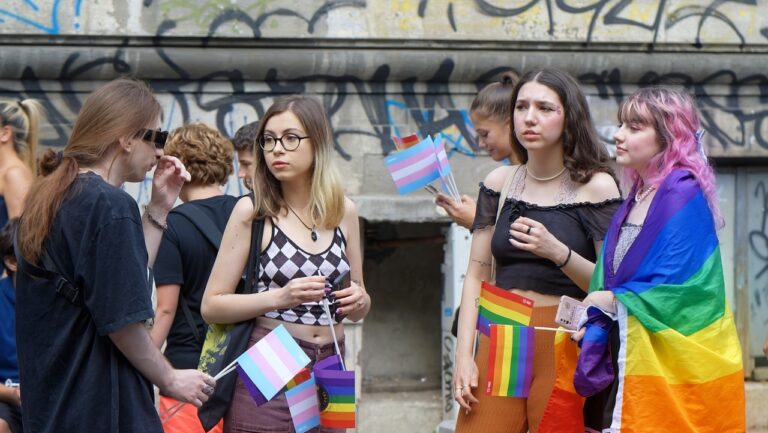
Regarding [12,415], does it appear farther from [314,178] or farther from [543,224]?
[543,224]

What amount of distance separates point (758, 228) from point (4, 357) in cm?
546

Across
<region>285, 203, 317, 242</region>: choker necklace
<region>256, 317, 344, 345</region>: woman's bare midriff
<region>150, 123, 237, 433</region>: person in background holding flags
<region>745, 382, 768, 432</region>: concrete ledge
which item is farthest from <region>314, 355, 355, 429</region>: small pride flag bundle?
<region>745, 382, 768, 432</region>: concrete ledge

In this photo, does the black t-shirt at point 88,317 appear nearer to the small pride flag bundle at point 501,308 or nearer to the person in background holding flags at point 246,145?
the small pride flag bundle at point 501,308

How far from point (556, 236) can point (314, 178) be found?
34.6 inches

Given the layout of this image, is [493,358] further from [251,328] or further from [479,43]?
[479,43]

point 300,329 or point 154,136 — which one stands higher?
point 154,136

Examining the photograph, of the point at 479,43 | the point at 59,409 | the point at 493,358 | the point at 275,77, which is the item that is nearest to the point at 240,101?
the point at 275,77

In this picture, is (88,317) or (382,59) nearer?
(88,317)

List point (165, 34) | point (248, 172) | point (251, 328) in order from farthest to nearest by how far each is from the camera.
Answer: point (165, 34) → point (248, 172) → point (251, 328)

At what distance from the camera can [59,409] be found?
3.53m

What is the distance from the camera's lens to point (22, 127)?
527cm

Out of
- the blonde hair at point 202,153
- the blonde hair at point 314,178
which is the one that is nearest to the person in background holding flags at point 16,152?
the blonde hair at point 202,153

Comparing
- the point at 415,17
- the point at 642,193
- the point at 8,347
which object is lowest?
the point at 8,347

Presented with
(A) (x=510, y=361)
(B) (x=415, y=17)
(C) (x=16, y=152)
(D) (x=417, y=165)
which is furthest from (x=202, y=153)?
(B) (x=415, y=17)
